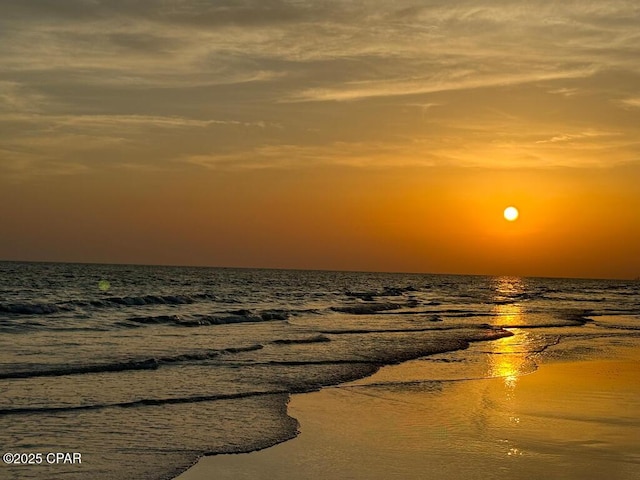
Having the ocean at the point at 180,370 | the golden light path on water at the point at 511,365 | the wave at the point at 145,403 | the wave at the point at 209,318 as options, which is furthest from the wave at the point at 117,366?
the wave at the point at 209,318

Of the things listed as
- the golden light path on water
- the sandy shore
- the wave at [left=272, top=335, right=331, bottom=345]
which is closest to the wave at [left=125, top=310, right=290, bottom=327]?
the wave at [left=272, top=335, right=331, bottom=345]

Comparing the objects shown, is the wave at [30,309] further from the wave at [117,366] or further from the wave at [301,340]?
the wave at [117,366]

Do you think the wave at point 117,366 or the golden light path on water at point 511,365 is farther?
the wave at point 117,366

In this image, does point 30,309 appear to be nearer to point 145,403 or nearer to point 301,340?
point 301,340

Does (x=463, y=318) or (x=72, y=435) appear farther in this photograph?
(x=463, y=318)

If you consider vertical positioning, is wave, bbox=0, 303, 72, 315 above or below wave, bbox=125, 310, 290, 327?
above

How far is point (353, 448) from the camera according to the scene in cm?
1123

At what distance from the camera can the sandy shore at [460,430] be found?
10.1 m

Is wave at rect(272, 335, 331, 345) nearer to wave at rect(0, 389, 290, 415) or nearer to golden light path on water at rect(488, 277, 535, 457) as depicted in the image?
A: golden light path on water at rect(488, 277, 535, 457)

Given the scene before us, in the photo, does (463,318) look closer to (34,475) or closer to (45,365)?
(45,365)

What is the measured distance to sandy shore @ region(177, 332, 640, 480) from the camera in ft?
33.3

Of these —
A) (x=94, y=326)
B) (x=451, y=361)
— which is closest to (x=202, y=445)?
(x=451, y=361)

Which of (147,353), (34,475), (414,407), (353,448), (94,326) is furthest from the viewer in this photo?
(94,326)

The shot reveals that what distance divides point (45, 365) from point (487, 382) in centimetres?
1129
